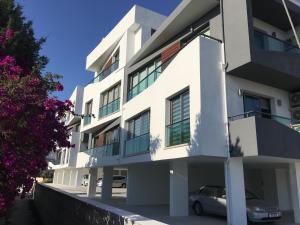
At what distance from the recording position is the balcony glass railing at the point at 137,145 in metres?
16.9

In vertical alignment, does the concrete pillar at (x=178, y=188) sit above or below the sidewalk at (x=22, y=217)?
above

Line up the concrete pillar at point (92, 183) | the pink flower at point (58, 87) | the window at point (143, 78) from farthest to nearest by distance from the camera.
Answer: the concrete pillar at point (92, 183) < the window at point (143, 78) < the pink flower at point (58, 87)

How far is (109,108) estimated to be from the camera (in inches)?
945

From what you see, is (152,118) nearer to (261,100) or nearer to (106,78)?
(261,100)

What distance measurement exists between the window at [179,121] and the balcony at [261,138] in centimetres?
194

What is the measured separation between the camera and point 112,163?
837 inches

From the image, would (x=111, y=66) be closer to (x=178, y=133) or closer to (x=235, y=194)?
(x=178, y=133)

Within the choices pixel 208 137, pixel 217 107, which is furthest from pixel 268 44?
pixel 208 137

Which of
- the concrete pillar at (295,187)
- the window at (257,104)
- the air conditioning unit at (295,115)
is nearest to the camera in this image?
the concrete pillar at (295,187)

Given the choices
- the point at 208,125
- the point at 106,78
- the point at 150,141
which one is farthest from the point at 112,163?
the point at 208,125

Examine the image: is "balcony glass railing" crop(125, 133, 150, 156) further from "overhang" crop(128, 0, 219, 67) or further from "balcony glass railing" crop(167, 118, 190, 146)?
"overhang" crop(128, 0, 219, 67)

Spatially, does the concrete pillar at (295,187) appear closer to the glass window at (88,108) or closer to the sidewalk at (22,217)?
the sidewalk at (22,217)

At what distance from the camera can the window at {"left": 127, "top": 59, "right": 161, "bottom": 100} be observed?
59.2ft

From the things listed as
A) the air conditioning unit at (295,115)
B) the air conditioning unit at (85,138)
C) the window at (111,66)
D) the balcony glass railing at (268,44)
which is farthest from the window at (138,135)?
the air conditioning unit at (85,138)
